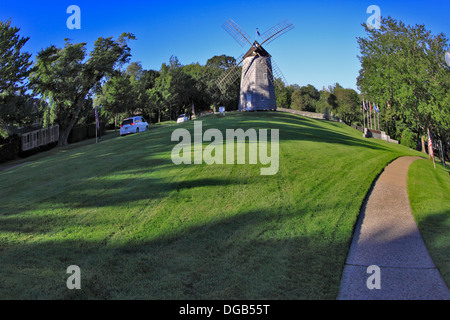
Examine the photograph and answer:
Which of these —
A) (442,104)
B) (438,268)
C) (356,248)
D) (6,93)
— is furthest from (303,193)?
(6,93)

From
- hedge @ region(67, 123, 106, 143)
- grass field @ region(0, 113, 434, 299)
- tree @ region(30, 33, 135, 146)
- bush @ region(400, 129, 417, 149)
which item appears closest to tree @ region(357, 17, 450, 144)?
grass field @ region(0, 113, 434, 299)

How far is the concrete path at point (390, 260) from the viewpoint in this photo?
205 inches

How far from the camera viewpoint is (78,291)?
16.8ft

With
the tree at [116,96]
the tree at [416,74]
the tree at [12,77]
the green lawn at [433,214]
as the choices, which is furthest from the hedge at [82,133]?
the green lawn at [433,214]

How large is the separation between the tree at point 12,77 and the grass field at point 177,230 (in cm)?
1670

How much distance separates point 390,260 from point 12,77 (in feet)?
99.7

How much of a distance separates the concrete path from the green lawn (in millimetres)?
171

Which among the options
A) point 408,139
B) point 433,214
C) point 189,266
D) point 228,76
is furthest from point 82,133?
point 408,139

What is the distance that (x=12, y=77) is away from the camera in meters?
26.4

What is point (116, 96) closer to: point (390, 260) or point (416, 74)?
point (416, 74)

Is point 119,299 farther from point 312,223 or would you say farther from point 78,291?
point 312,223

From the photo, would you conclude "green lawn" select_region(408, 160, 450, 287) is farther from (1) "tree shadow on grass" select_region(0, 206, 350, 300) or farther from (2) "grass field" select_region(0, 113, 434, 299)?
(1) "tree shadow on grass" select_region(0, 206, 350, 300)

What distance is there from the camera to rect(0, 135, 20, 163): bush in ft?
82.8
